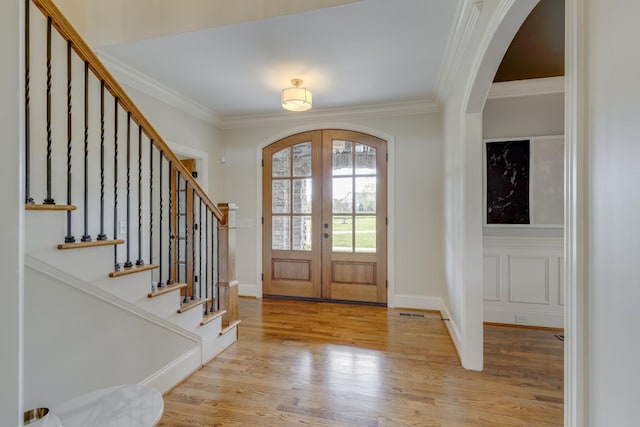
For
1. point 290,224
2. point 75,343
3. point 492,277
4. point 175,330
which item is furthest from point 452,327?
point 75,343

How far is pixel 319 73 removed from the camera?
3.07m

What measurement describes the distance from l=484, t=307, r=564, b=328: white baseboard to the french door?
124 cm

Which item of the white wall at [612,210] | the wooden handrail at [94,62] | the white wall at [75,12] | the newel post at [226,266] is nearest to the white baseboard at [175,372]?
the newel post at [226,266]

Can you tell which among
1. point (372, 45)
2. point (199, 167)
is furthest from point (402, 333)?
point (199, 167)

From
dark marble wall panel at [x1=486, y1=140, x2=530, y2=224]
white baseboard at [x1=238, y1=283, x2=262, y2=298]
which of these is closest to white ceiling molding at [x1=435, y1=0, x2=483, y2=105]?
dark marble wall panel at [x1=486, y1=140, x2=530, y2=224]

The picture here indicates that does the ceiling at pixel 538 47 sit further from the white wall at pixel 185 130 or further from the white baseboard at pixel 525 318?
the white wall at pixel 185 130

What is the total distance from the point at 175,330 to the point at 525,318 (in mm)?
3399

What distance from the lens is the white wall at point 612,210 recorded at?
0.68 meters

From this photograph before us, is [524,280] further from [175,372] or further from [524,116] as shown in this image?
[175,372]

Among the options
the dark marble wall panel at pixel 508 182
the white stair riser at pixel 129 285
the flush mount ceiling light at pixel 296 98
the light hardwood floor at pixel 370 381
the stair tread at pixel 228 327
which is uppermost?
the flush mount ceiling light at pixel 296 98

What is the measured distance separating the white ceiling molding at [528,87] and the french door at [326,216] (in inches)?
54.0

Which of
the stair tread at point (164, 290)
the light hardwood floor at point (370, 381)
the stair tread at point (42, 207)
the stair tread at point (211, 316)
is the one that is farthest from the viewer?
the stair tread at point (211, 316)

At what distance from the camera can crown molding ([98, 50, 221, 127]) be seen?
9.34 feet

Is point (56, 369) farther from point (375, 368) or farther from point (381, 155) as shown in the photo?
point (381, 155)
